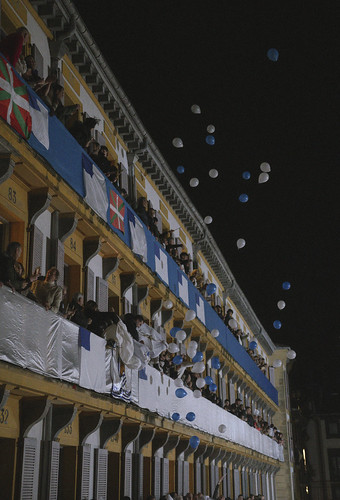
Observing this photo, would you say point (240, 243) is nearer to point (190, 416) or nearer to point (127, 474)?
point (190, 416)

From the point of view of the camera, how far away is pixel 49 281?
1205 centimetres

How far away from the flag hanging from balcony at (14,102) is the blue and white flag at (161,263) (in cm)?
898

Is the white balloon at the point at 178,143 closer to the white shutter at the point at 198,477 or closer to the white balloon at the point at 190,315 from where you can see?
the white balloon at the point at 190,315

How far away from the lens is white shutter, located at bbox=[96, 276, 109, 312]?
17.2m

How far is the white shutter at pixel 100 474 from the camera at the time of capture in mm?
15617

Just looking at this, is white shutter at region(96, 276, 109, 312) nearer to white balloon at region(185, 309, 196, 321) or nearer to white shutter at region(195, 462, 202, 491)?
white balloon at region(185, 309, 196, 321)

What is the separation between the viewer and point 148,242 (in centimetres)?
1972

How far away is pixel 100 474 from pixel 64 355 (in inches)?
188

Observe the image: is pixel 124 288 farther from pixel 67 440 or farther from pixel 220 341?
pixel 220 341

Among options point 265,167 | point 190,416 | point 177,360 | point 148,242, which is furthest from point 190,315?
point 265,167

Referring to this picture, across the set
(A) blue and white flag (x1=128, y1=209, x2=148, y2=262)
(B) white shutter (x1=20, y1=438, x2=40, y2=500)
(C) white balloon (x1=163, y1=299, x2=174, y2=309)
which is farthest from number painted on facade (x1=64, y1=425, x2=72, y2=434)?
(C) white balloon (x1=163, y1=299, x2=174, y2=309)

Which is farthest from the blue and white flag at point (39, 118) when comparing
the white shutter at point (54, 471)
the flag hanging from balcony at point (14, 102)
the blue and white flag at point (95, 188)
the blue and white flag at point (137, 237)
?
the white shutter at point (54, 471)

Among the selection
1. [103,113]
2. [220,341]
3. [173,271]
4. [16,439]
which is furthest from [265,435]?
[16,439]

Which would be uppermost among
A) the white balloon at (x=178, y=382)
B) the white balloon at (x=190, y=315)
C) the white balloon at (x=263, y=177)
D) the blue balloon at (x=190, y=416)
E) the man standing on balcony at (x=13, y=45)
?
the white balloon at (x=263, y=177)
